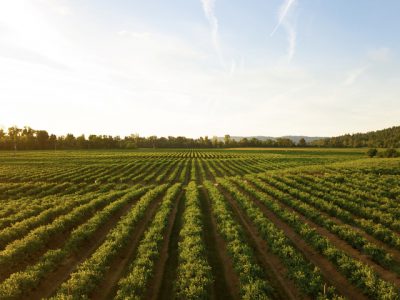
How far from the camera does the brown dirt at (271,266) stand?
1046 centimetres

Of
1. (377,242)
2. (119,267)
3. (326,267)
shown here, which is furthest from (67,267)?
(377,242)

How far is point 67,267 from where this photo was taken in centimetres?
1269

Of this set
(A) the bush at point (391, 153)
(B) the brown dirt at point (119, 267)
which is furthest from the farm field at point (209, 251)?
(A) the bush at point (391, 153)

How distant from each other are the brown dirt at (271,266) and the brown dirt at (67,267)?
9.97 metres

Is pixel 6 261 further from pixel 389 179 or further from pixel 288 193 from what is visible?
pixel 389 179

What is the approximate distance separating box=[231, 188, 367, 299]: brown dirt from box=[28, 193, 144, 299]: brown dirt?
41.8 ft

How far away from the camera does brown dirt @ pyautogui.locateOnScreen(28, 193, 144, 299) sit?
34.9ft

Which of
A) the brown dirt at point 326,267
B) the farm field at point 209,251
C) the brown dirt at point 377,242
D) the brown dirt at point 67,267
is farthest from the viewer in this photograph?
the brown dirt at point 377,242

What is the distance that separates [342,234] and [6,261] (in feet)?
62.9

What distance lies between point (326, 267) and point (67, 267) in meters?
13.7

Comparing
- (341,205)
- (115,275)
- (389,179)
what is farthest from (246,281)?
(389,179)

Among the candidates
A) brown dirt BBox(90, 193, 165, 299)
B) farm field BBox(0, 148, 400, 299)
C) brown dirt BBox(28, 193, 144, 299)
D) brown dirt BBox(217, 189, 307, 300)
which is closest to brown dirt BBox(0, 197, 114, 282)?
farm field BBox(0, 148, 400, 299)

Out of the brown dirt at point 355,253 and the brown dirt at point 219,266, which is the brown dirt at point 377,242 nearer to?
the brown dirt at point 355,253

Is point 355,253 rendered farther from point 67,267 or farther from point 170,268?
point 67,267
